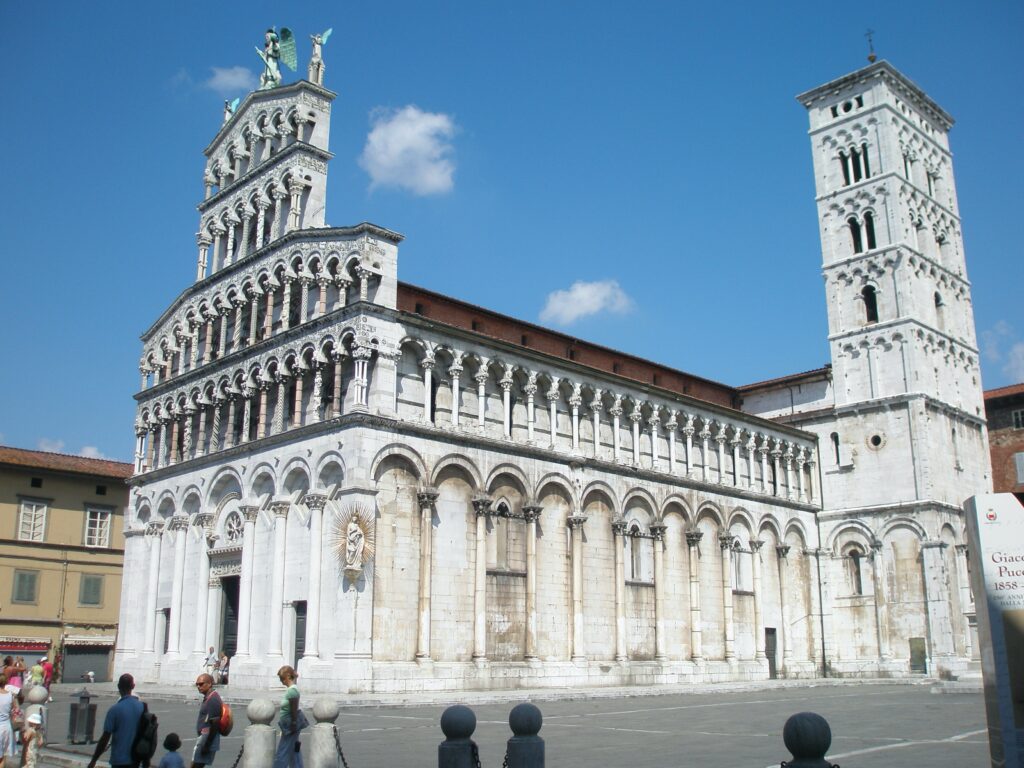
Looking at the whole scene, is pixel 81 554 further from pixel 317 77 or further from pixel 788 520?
pixel 788 520

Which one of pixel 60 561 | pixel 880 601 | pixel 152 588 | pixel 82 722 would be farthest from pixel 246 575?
pixel 880 601

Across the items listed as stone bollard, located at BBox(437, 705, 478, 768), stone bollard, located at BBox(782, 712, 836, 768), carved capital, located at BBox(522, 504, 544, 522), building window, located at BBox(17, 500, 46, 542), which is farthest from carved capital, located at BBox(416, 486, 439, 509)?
building window, located at BBox(17, 500, 46, 542)

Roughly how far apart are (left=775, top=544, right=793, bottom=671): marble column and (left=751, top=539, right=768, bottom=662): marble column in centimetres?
159

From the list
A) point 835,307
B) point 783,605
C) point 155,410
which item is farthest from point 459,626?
point 835,307

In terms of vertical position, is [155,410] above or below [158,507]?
above

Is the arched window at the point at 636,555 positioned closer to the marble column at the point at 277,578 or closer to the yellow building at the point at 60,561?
Answer: the marble column at the point at 277,578

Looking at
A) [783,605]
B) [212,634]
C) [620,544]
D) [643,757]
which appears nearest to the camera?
[643,757]

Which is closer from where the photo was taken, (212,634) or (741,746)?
(741,746)

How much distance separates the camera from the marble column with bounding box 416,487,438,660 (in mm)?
28484

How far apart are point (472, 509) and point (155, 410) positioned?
15.4 meters

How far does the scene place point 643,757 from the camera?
1438 cm

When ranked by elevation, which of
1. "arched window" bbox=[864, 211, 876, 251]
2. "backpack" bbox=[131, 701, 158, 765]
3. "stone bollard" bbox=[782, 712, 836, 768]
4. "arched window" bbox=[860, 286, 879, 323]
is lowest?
"backpack" bbox=[131, 701, 158, 765]

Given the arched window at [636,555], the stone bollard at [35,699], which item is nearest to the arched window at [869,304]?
the arched window at [636,555]

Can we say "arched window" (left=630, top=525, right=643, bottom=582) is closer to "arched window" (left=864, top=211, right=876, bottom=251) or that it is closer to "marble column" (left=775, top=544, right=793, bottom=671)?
"marble column" (left=775, top=544, right=793, bottom=671)
